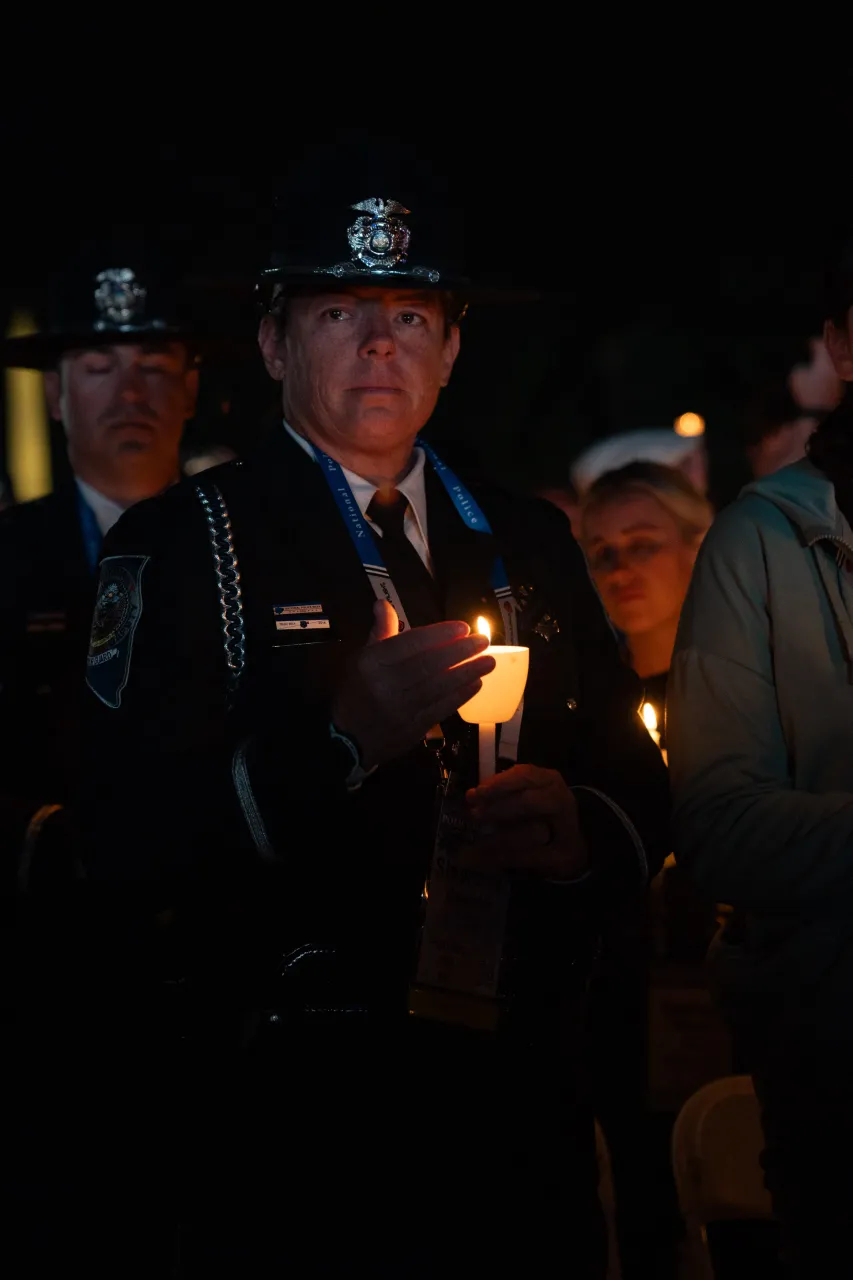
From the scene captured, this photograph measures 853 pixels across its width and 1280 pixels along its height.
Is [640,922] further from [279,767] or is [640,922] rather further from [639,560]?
[279,767]

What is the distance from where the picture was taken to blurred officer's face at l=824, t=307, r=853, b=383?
3521mm

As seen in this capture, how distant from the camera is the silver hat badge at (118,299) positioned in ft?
18.0

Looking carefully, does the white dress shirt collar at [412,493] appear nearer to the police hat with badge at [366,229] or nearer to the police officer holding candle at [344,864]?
the police officer holding candle at [344,864]

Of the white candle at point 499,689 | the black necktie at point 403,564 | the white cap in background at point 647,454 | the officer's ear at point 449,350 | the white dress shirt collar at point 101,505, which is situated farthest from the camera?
the white cap in background at point 647,454

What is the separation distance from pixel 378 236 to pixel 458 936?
4.85 feet

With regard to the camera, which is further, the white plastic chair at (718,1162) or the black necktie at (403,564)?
the white plastic chair at (718,1162)

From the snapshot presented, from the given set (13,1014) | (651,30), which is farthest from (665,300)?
(13,1014)

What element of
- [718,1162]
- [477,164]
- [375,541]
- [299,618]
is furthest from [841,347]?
[477,164]

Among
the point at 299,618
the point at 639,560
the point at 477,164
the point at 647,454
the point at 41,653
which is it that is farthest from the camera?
the point at 477,164

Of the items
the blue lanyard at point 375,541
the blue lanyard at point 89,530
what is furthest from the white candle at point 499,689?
the blue lanyard at point 89,530

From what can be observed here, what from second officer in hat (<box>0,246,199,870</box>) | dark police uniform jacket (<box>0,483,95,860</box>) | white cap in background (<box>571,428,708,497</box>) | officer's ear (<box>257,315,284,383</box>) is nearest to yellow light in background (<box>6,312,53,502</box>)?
white cap in background (<box>571,428,708,497</box>)

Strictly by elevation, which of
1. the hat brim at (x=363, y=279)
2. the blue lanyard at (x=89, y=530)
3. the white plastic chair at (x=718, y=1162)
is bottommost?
the white plastic chair at (x=718, y=1162)

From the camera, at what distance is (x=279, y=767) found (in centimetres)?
298

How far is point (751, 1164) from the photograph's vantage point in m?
3.74
